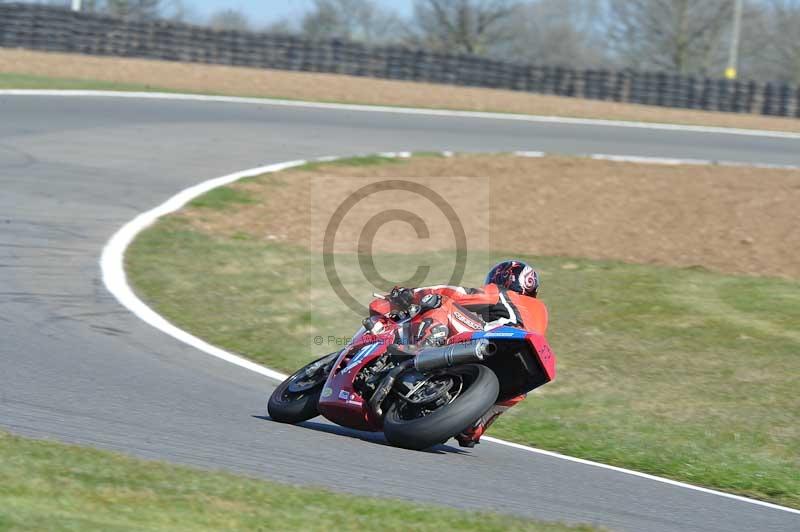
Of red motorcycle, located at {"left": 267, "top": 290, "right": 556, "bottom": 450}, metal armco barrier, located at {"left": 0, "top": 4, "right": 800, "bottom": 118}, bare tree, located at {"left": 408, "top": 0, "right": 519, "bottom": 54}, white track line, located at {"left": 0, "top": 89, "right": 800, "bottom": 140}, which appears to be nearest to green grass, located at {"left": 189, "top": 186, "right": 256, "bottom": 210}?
white track line, located at {"left": 0, "top": 89, "right": 800, "bottom": 140}

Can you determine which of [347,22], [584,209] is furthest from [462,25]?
[584,209]

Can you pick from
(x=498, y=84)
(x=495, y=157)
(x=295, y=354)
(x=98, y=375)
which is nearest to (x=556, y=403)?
(x=295, y=354)

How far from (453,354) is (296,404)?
1282mm

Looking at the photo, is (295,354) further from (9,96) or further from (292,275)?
(9,96)

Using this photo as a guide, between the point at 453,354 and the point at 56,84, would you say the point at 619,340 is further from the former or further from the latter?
the point at 56,84

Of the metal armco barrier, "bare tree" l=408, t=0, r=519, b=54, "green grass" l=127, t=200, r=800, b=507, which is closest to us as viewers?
"green grass" l=127, t=200, r=800, b=507

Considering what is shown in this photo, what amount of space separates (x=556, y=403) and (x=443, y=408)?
300cm

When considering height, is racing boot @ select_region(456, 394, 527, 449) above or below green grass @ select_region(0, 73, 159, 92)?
below

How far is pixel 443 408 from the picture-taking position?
22.2ft

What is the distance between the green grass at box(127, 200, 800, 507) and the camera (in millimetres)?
8383

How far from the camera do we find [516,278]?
24.7 ft

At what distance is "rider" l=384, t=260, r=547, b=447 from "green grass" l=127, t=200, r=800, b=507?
4.18 ft

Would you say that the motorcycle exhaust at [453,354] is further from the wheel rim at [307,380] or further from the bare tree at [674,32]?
the bare tree at [674,32]

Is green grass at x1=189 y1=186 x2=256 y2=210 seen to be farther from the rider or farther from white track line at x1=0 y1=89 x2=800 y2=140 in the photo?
the rider
